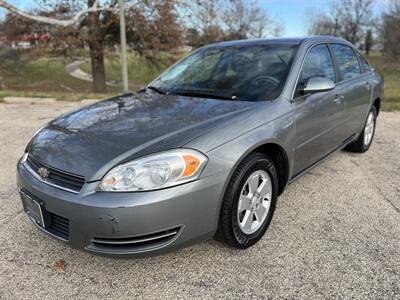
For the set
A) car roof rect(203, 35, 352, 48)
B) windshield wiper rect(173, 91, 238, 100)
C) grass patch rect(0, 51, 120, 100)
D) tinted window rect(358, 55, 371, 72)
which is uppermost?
car roof rect(203, 35, 352, 48)

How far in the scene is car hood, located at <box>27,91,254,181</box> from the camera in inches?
85.7

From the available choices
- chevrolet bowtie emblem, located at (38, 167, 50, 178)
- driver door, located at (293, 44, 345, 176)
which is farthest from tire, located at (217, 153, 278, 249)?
chevrolet bowtie emblem, located at (38, 167, 50, 178)

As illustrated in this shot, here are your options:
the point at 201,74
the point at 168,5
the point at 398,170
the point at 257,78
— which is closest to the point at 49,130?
the point at 201,74

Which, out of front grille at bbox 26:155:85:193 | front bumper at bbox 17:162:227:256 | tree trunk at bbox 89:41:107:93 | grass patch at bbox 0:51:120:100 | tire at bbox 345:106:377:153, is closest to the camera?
front bumper at bbox 17:162:227:256

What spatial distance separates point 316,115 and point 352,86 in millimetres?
1047

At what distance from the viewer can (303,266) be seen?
2430 mm

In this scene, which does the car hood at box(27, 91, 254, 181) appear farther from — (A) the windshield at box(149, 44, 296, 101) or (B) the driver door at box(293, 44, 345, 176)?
(B) the driver door at box(293, 44, 345, 176)

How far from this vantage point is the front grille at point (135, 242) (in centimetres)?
209

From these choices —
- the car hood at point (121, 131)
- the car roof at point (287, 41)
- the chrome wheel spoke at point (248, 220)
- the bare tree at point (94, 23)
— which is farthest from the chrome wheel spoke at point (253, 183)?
the bare tree at point (94, 23)

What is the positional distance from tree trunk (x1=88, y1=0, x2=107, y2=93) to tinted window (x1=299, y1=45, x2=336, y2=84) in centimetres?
1567

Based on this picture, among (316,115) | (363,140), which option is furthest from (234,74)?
(363,140)

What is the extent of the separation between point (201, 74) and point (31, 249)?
2121mm

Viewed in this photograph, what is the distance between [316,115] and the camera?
319 cm

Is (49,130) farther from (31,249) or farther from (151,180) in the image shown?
(151,180)
